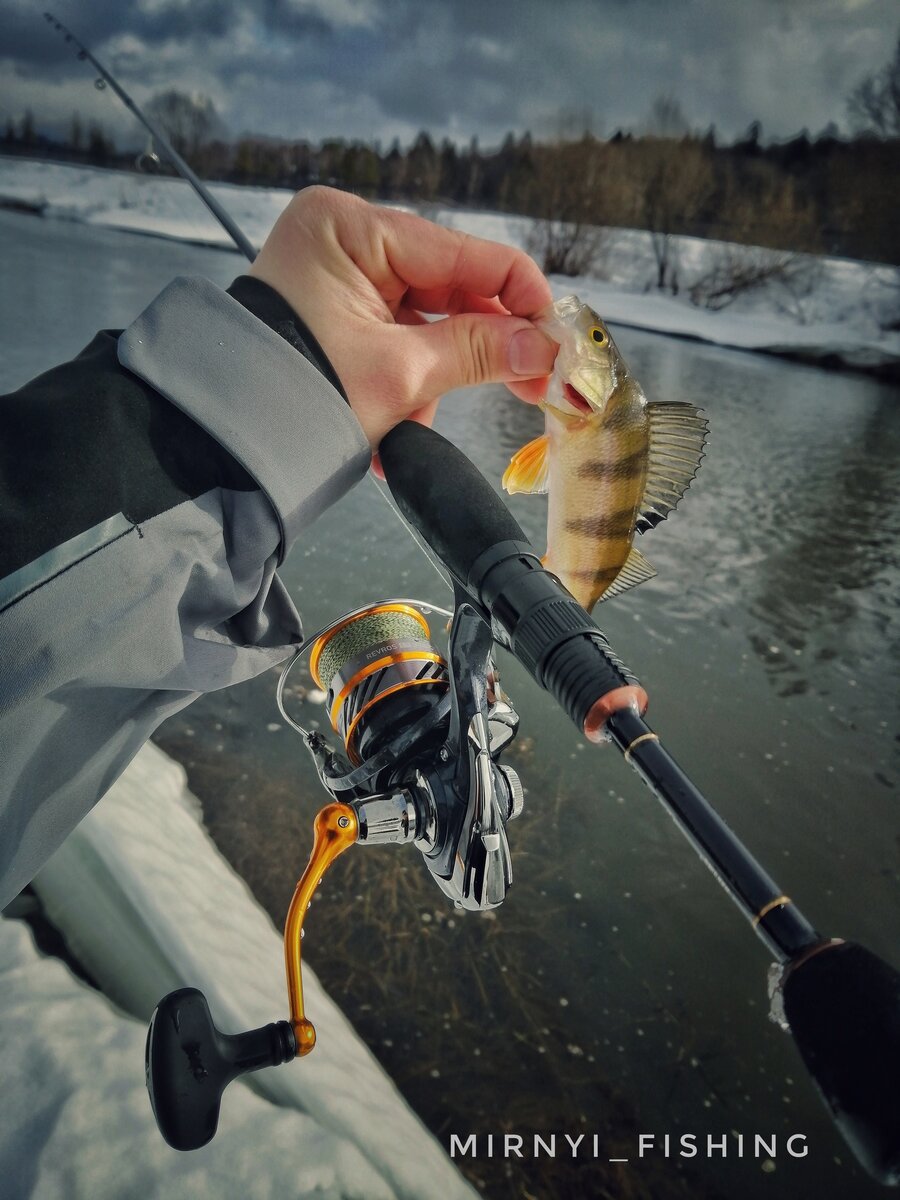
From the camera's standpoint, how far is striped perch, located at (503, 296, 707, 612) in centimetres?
114

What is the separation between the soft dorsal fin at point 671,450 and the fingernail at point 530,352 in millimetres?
223

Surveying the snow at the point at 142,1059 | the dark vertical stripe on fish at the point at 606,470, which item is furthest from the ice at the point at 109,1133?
the dark vertical stripe on fish at the point at 606,470

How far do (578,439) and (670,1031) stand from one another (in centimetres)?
148

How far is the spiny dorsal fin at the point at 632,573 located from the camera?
1206 mm

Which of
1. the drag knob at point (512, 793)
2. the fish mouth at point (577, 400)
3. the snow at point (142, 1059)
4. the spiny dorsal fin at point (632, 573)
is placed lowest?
the snow at point (142, 1059)

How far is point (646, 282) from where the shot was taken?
1848 cm

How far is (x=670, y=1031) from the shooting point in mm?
1825

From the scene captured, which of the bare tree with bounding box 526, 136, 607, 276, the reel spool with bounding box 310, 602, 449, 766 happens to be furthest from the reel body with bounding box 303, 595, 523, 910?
the bare tree with bounding box 526, 136, 607, 276

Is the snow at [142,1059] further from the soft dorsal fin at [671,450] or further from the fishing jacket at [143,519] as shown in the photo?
the soft dorsal fin at [671,450]

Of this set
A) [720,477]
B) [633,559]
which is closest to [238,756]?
[633,559]

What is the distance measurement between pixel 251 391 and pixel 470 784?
0.51m

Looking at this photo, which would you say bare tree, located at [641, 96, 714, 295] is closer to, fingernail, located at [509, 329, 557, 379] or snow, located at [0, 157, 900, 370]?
snow, located at [0, 157, 900, 370]

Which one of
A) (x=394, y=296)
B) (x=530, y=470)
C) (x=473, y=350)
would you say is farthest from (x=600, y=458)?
(x=394, y=296)

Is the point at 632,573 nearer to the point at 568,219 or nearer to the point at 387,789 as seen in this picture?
the point at 387,789
